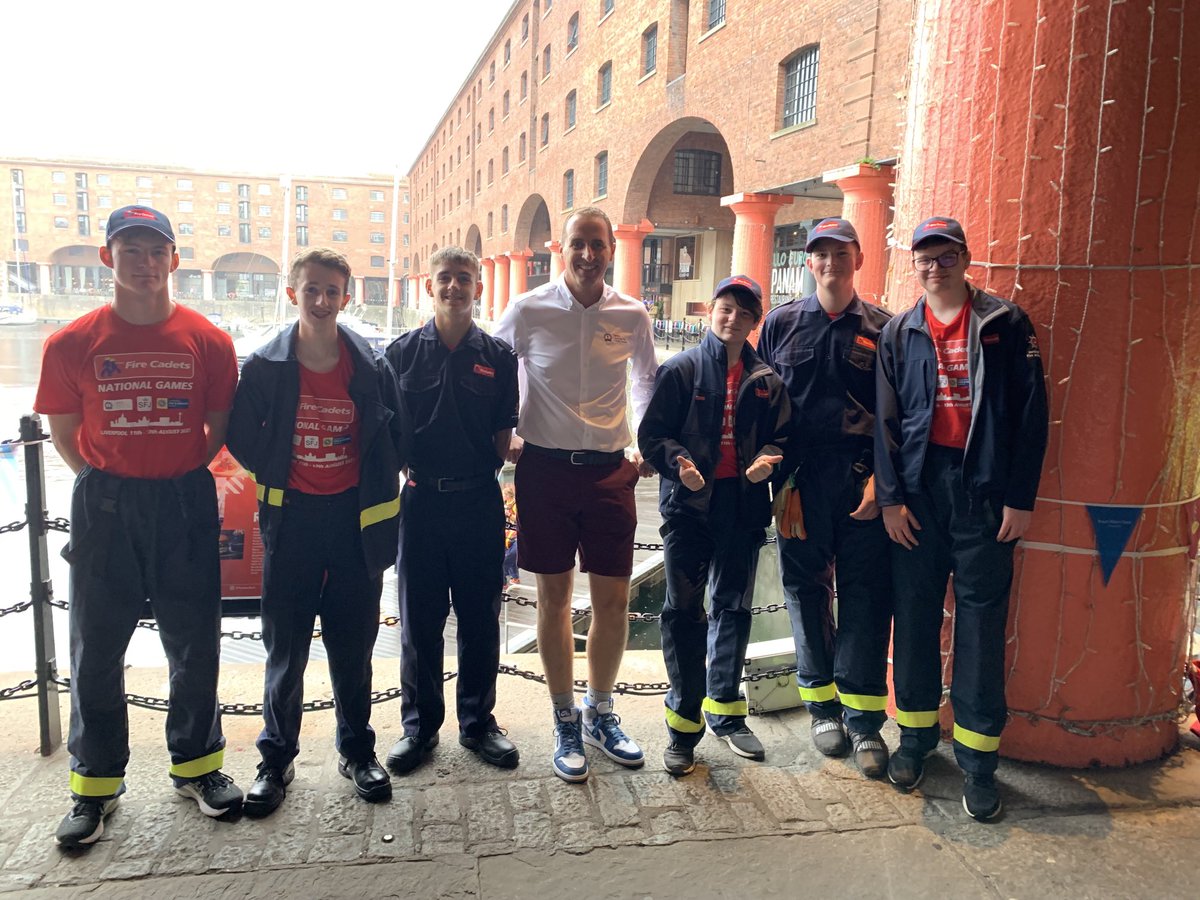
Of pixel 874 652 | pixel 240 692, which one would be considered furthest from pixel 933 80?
pixel 240 692

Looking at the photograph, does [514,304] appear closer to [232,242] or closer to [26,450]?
[26,450]

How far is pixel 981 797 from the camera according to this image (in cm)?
274

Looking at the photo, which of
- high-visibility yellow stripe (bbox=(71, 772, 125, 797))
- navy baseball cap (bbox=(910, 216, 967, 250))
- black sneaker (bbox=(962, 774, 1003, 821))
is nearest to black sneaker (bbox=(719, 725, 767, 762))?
black sneaker (bbox=(962, 774, 1003, 821))

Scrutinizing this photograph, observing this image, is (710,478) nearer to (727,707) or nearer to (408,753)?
(727,707)

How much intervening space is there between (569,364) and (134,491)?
1.53m

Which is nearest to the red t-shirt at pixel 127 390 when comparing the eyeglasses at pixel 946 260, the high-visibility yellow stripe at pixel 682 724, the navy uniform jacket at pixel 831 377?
the high-visibility yellow stripe at pixel 682 724

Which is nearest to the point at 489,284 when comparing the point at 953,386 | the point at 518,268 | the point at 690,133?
the point at 518,268

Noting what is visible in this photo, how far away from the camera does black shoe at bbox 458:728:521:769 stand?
117 inches

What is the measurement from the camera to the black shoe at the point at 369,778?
272cm

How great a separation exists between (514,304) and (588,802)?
1.86m

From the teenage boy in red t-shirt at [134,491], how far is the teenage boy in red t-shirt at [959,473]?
2309 millimetres

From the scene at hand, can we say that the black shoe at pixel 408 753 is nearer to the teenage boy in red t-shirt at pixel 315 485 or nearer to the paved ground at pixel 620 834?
the paved ground at pixel 620 834

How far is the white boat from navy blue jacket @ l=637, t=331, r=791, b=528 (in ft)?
233

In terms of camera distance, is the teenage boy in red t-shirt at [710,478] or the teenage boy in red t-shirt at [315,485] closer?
the teenage boy in red t-shirt at [315,485]
